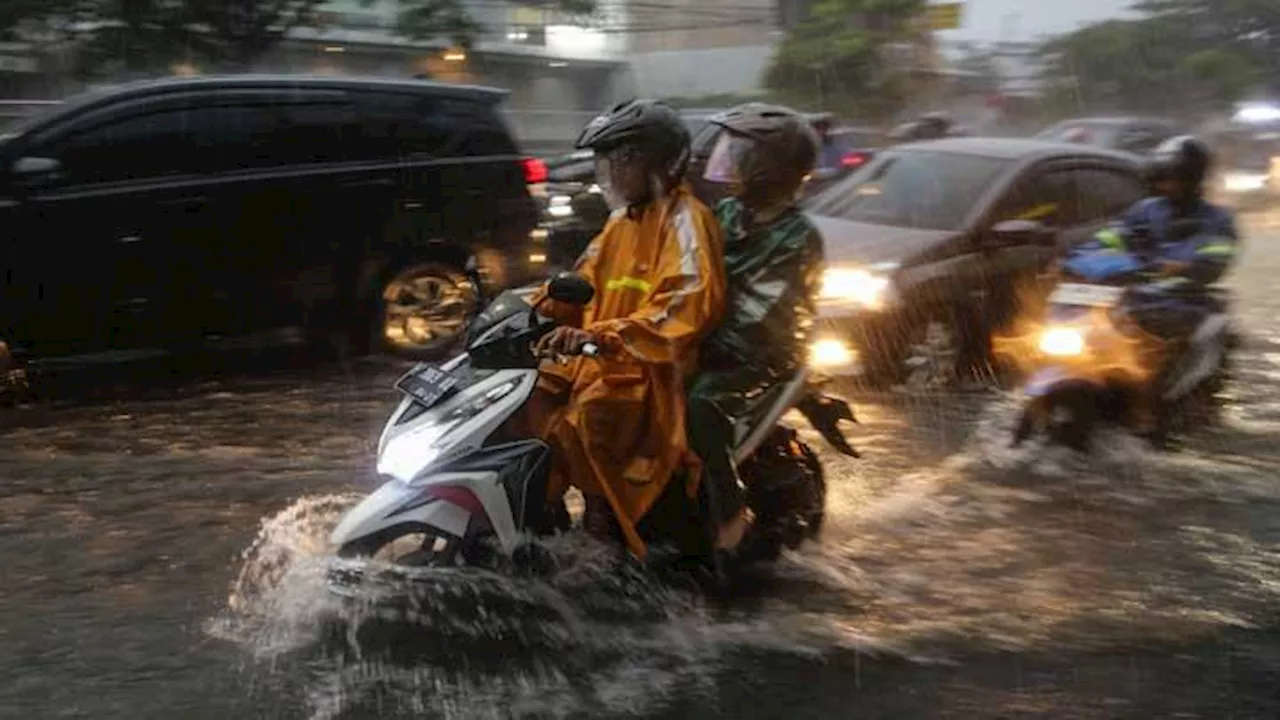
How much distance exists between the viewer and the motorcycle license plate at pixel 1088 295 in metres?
7.88

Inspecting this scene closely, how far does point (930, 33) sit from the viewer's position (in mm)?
30344

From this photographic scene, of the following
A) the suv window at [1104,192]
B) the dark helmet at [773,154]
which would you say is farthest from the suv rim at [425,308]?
the dark helmet at [773,154]

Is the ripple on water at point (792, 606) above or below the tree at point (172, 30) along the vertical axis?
below

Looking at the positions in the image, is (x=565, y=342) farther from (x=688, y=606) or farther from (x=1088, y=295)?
(x=1088, y=295)

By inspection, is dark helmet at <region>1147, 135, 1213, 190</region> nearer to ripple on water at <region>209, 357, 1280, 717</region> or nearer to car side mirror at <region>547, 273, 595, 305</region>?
ripple on water at <region>209, 357, 1280, 717</region>

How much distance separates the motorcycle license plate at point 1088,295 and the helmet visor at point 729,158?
307 cm

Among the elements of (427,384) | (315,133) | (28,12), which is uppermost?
(28,12)

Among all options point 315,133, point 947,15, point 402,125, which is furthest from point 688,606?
point 947,15

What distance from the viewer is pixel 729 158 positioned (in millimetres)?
5410

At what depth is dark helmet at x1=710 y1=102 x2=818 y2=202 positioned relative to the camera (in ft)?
17.4

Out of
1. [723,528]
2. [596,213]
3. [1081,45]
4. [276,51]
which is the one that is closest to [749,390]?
[723,528]

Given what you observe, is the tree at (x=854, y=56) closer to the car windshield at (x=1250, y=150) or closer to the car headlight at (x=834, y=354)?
the car windshield at (x=1250, y=150)

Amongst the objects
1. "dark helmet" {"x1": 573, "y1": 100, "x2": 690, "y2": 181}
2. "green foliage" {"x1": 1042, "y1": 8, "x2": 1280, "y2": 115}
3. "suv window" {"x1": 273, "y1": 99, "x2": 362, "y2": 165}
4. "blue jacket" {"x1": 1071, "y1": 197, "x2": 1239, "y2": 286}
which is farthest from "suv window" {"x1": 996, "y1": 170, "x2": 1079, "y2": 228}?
"green foliage" {"x1": 1042, "y1": 8, "x2": 1280, "y2": 115}

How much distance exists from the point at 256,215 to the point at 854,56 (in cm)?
2250
